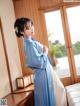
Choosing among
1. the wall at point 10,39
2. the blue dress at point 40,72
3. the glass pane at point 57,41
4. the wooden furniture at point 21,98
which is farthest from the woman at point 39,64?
the glass pane at point 57,41

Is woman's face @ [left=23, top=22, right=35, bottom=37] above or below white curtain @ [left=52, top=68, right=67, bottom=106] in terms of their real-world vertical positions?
above

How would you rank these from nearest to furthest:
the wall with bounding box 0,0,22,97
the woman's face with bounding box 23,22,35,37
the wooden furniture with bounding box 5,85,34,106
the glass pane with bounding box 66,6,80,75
→ the wooden furniture with bounding box 5,85,34,106 → the woman's face with bounding box 23,22,35,37 → the wall with bounding box 0,0,22,97 → the glass pane with bounding box 66,6,80,75

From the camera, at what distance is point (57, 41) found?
3641 millimetres

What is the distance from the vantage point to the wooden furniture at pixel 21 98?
254 cm

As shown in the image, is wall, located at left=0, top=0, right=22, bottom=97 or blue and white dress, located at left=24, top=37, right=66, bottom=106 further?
wall, located at left=0, top=0, right=22, bottom=97

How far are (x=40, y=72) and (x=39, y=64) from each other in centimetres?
14

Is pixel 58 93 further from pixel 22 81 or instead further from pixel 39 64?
pixel 22 81

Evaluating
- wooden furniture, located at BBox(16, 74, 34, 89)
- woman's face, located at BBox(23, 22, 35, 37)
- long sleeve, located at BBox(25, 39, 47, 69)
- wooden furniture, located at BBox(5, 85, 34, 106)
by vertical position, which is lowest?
wooden furniture, located at BBox(5, 85, 34, 106)

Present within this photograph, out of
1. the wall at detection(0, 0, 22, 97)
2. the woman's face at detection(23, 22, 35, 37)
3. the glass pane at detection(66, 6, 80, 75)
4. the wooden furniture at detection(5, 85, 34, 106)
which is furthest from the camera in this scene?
the glass pane at detection(66, 6, 80, 75)

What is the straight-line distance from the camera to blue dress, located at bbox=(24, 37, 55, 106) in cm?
258

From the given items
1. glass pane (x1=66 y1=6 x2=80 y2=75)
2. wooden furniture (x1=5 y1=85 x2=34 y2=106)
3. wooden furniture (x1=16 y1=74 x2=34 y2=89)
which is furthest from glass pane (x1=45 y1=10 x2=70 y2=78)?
wooden furniture (x1=5 y1=85 x2=34 y2=106)

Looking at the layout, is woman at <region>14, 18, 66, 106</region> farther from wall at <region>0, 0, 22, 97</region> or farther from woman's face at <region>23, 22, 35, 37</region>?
wall at <region>0, 0, 22, 97</region>

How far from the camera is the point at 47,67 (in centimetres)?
267

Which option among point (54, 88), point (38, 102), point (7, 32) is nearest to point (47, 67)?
point (54, 88)
